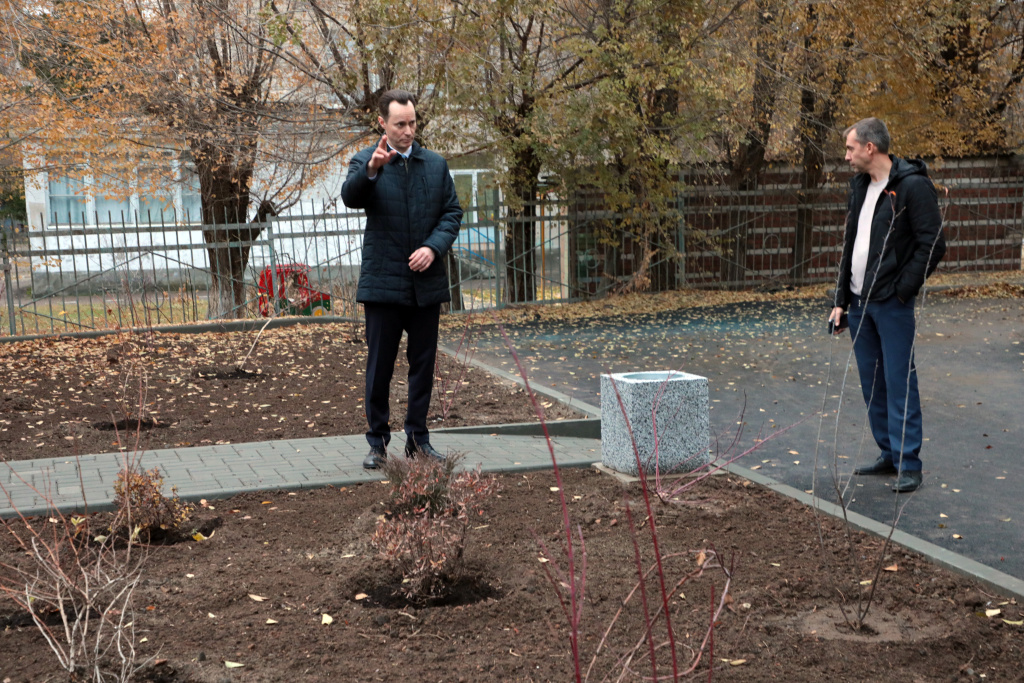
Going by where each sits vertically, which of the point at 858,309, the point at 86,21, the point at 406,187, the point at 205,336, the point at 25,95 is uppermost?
the point at 86,21

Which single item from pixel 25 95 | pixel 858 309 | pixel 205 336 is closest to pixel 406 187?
pixel 858 309

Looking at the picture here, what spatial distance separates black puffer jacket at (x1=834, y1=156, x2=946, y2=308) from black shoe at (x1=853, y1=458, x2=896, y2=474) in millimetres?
1007

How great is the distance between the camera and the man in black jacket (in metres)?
5.67

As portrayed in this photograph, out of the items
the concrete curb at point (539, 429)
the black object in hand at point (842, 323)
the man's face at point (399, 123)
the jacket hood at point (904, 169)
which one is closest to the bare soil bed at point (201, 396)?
the concrete curb at point (539, 429)

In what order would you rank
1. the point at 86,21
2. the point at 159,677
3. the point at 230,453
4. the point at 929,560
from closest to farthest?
the point at 159,677
the point at 929,560
the point at 230,453
the point at 86,21

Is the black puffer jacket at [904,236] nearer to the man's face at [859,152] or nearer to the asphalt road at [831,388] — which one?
the man's face at [859,152]

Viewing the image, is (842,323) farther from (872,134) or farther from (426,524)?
(426,524)

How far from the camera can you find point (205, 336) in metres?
13.4

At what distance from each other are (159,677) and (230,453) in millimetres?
3363

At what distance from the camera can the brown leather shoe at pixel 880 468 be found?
238 inches

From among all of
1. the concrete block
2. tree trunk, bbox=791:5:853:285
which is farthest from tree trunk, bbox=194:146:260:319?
the concrete block

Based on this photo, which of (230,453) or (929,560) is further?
(230,453)

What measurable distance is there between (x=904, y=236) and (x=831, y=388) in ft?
12.4

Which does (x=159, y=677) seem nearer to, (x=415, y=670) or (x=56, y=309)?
(x=415, y=670)
